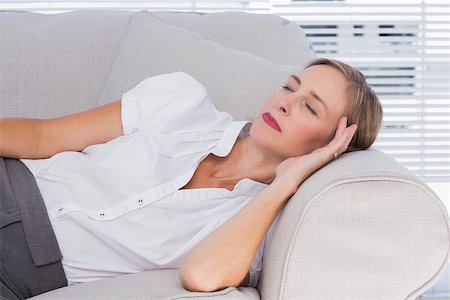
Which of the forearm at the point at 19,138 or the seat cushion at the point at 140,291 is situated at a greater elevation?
the forearm at the point at 19,138

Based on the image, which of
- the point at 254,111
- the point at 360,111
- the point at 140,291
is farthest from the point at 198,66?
the point at 140,291

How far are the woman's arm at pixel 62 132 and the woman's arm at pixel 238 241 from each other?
488 mm

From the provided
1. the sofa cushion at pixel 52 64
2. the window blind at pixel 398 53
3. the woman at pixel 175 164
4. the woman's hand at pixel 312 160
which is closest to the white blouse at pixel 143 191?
the woman at pixel 175 164

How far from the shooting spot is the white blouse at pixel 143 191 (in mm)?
1829

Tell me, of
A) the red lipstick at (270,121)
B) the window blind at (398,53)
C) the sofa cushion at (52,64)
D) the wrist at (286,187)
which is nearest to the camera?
the wrist at (286,187)

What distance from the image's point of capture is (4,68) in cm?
234

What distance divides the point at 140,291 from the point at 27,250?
1.25 feet

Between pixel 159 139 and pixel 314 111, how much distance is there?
0.36 meters

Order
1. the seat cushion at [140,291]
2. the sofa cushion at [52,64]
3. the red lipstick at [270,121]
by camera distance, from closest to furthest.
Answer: the seat cushion at [140,291] < the red lipstick at [270,121] < the sofa cushion at [52,64]

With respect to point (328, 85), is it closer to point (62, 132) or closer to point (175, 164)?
point (175, 164)

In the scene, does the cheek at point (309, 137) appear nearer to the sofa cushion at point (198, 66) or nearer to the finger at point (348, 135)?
the finger at point (348, 135)

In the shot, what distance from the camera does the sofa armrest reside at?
1535mm

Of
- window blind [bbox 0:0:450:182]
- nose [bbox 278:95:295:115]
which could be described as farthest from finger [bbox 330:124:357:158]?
window blind [bbox 0:0:450:182]

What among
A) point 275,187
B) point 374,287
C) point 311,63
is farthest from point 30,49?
point 374,287
